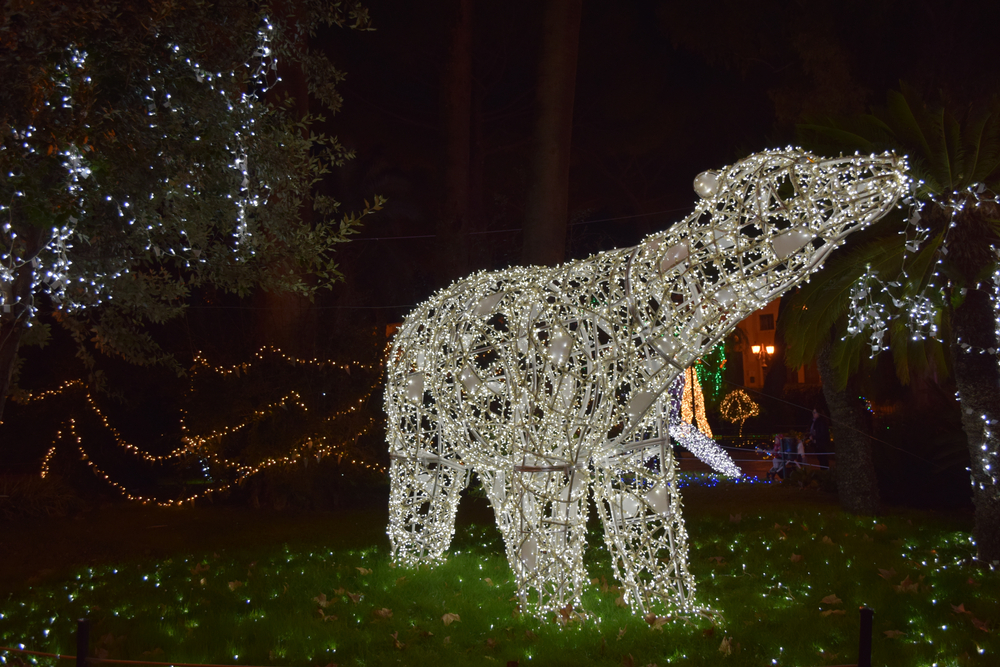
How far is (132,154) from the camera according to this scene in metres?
4.79

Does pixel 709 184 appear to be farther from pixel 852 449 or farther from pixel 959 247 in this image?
pixel 852 449

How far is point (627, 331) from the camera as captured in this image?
466 centimetres

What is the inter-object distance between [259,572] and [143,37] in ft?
14.6

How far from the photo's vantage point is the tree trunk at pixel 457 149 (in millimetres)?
13156

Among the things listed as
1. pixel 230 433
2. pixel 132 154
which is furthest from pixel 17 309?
pixel 230 433


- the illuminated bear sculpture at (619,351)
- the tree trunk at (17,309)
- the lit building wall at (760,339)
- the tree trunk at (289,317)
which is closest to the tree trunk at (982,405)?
the illuminated bear sculpture at (619,351)

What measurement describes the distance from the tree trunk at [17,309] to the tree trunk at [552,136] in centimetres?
736

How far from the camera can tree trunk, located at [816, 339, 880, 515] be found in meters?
9.00

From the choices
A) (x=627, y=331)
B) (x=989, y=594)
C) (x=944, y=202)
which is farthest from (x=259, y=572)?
(x=944, y=202)

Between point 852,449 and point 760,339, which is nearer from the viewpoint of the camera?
point 852,449

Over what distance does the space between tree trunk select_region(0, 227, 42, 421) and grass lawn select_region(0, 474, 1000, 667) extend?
1.70 metres

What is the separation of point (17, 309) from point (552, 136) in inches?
320

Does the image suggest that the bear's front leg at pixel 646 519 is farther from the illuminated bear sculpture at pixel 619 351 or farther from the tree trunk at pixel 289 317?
the tree trunk at pixel 289 317

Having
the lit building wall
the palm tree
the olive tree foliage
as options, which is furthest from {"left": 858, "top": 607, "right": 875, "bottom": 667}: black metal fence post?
the lit building wall
